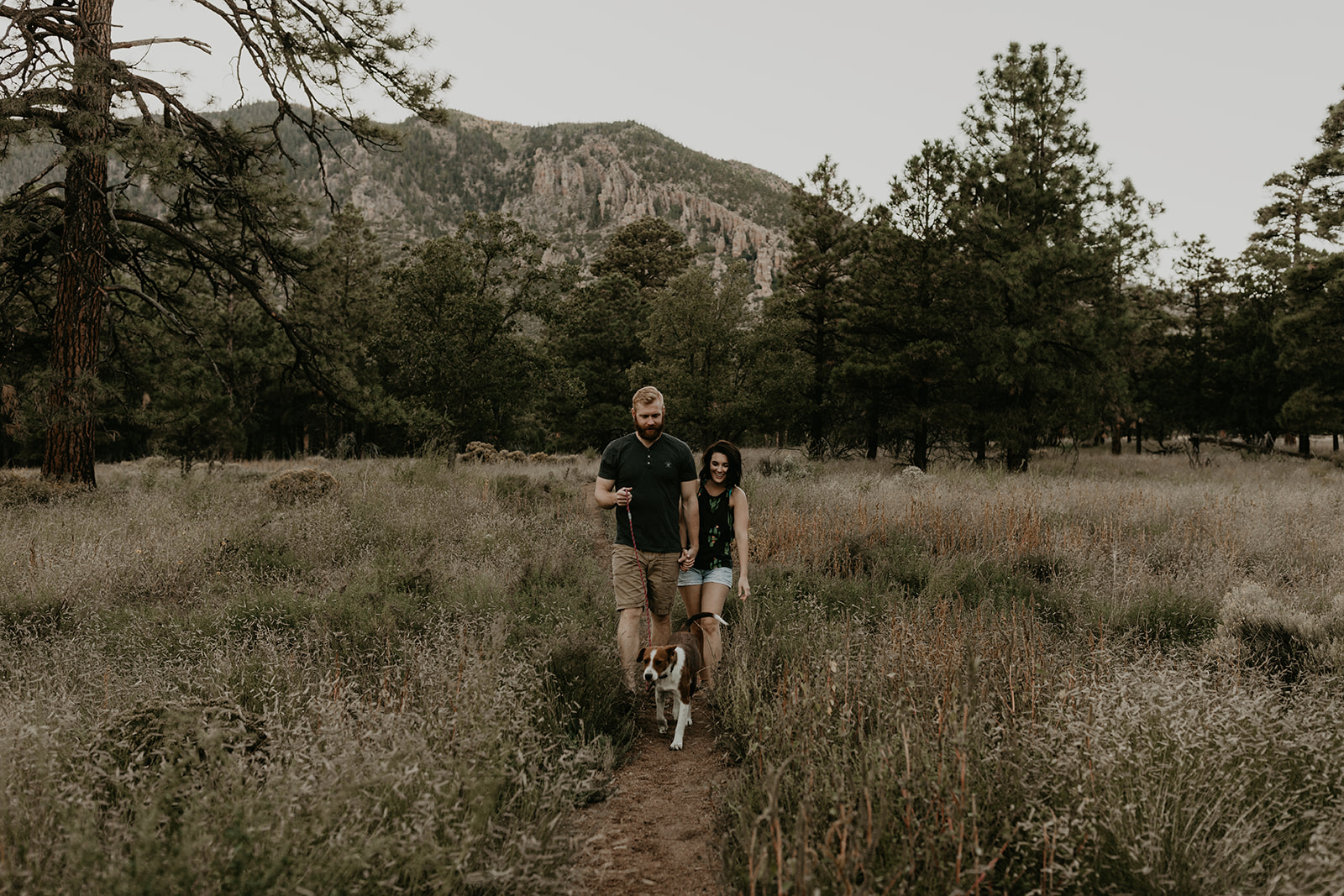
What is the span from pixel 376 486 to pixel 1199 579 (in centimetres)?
1050

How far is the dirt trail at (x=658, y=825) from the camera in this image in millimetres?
2805

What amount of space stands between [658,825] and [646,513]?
1885 millimetres

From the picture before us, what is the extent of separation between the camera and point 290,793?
2.35m

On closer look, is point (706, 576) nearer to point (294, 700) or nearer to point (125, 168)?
point (294, 700)

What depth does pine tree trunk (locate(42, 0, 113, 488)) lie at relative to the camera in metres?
8.91

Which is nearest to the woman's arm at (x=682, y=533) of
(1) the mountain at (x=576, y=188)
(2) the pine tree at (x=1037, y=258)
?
(2) the pine tree at (x=1037, y=258)

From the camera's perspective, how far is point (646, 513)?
4582 mm

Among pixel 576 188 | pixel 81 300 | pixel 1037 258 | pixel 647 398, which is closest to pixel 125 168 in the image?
pixel 81 300

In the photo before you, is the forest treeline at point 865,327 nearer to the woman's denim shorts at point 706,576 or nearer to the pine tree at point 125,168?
the pine tree at point 125,168

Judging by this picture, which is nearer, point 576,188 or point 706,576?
point 706,576

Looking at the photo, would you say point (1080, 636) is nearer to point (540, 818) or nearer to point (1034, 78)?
point (540, 818)

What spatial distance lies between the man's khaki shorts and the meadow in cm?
45

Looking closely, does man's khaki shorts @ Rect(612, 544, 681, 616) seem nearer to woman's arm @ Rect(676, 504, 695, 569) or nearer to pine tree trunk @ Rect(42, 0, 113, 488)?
woman's arm @ Rect(676, 504, 695, 569)

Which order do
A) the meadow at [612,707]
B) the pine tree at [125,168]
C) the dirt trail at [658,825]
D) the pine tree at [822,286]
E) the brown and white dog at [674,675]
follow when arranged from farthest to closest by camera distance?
the pine tree at [822,286], the pine tree at [125,168], the brown and white dog at [674,675], the dirt trail at [658,825], the meadow at [612,707]
